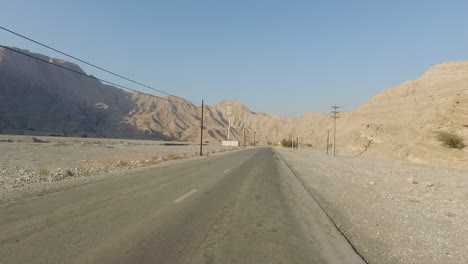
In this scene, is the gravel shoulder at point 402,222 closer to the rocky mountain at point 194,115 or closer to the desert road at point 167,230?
the desert road at point 167,230

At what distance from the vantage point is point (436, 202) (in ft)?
29.6

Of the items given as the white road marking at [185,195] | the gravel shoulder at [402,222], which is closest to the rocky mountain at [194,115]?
the gravel shoulder at [402,222]

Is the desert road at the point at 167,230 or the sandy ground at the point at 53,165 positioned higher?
the desert road at the point at 167,230

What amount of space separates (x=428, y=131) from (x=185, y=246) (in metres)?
33.2

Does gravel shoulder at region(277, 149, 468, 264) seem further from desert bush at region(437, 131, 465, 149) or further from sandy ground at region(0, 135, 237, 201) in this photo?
desert bush at region(437, 131, 465, 149)

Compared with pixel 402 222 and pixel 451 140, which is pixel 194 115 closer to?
pixel 451 140

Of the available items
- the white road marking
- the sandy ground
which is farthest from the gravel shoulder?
the sandy ground

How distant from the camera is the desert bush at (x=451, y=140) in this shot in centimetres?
2603

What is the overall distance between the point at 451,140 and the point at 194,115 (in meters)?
175

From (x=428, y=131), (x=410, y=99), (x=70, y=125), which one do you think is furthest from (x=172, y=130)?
(x=428, y=131)

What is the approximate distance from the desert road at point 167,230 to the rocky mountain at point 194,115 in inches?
1002

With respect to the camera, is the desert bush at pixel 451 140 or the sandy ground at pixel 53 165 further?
the desert bush at pixel 451 140

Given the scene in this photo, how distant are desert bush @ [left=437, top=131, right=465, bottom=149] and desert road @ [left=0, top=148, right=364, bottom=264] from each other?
25.2 m

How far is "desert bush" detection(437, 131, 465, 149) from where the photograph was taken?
2603cm
